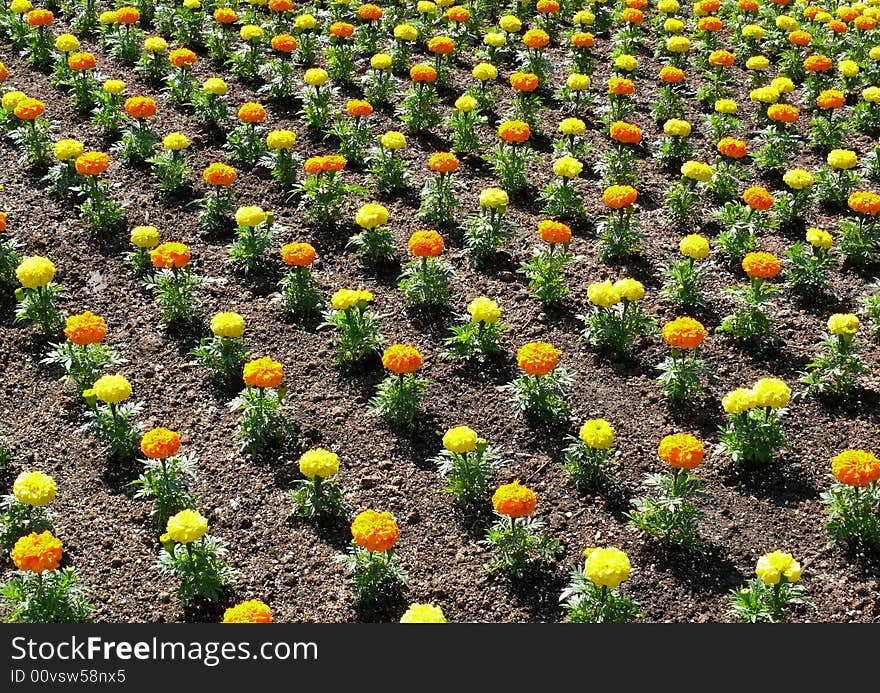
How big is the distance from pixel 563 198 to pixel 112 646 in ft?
17.0

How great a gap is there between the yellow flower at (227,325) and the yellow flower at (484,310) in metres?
1.55

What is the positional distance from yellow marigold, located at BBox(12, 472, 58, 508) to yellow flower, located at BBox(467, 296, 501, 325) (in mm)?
2904

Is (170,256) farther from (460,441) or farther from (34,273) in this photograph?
(460,441)

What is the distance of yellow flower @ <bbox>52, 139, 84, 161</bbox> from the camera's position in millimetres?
8648

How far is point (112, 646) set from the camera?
17.2 ft

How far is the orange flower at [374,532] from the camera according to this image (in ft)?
18.3

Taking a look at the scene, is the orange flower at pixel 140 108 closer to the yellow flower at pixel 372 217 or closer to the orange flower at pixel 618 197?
the yellow flower at pixel 372 217

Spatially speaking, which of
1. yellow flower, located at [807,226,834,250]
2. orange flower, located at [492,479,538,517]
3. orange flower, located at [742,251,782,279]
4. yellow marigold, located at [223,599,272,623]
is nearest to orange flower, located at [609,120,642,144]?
yellow flower, located at [807,226,834,250]

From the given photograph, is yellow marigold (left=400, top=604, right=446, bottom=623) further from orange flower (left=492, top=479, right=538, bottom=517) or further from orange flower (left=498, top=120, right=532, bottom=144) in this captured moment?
orange flower (left=498, top=120, right=532, bottom=144)

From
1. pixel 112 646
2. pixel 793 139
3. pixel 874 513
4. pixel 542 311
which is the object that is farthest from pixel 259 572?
pixel 793 139

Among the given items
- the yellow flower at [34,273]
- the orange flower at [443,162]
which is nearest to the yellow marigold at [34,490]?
the yellow flower at [34,273]

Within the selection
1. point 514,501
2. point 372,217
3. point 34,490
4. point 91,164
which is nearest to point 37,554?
point 34,490

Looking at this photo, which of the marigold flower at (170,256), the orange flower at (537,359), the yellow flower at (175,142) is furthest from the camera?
the yellow flower at (175,142)

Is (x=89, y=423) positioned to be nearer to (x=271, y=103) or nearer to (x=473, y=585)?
(x=473, y=585)
